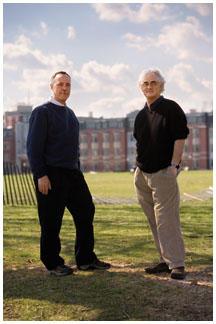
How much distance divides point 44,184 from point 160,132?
1425 millimetres

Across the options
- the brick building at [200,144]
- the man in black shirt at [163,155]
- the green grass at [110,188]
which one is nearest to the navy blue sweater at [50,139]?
the man in black shirt at [163,155]

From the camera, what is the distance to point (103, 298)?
13.2 ft

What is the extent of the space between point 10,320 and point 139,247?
9.80 feet

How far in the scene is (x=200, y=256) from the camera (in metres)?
5.75

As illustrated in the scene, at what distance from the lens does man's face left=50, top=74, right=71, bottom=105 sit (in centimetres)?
471

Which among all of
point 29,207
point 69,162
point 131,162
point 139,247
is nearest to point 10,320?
point 69,162

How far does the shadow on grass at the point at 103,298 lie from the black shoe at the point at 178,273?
0.45 feet

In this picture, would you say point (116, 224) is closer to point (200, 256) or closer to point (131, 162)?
point (200, 256)

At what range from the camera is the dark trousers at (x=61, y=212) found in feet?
15.7

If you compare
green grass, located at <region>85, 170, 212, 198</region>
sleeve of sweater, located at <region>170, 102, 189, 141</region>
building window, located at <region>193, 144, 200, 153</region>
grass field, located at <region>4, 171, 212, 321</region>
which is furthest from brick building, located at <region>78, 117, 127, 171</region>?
sleeve of sweater, located at <region>170, 102, 189, 141</region>

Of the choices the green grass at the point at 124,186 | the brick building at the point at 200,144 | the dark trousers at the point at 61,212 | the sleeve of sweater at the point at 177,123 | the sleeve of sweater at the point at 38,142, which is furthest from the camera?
the brick building at the point at 200,144

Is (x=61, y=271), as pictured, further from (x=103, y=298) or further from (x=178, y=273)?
(x=178, y=273)

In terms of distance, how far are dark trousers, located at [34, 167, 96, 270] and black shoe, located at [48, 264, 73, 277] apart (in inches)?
1.7

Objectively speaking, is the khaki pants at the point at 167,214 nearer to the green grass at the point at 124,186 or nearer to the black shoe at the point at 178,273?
the black shoe at the point at 178,273
